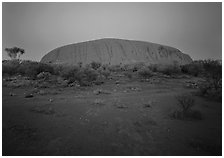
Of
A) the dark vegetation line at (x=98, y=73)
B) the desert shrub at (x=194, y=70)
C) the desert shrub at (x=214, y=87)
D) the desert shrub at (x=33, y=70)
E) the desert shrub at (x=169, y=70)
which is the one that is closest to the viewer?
the desert shrub at (x=214, y=87)

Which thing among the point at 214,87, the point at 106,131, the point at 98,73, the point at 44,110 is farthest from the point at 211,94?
the point at 98,73

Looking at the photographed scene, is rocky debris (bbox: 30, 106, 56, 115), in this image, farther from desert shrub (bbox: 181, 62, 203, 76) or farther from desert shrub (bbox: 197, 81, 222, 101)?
desert shrub (bbox: 181, 62, 203, 76)

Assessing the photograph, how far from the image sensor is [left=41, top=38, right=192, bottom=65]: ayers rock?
48.1 metres

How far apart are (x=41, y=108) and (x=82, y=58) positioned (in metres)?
43.9

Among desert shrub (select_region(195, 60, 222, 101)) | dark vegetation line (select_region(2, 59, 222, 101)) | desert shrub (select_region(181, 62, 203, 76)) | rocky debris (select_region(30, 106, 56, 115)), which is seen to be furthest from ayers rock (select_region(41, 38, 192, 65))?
rocky debris (select_region(30, 106, 56, 115))

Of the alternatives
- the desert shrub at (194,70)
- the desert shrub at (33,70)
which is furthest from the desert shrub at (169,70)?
the desert shrub at (33,70)

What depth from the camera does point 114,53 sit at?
50688 mm

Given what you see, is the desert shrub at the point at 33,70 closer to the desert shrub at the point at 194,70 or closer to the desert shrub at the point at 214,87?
the desert shrub at the point at 214,87

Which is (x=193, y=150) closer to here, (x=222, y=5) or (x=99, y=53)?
(x=222, y=5)

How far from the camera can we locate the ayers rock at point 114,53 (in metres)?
48.1

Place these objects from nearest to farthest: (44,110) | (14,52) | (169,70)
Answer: (44,110), (169,70), (14,52)

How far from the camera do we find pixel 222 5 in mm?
4035

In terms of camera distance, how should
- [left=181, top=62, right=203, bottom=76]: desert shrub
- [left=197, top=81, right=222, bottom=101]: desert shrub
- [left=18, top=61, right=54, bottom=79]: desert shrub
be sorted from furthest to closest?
[left=181, top=62, right=203, bottom=76]: desert shrub < [left=18, top=61, right=54, bottom=79]: desert shrub < [left=197, top=81, right=222, bottom=101]: desert shrub

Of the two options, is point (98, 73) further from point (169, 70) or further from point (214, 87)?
point (214, 87)
